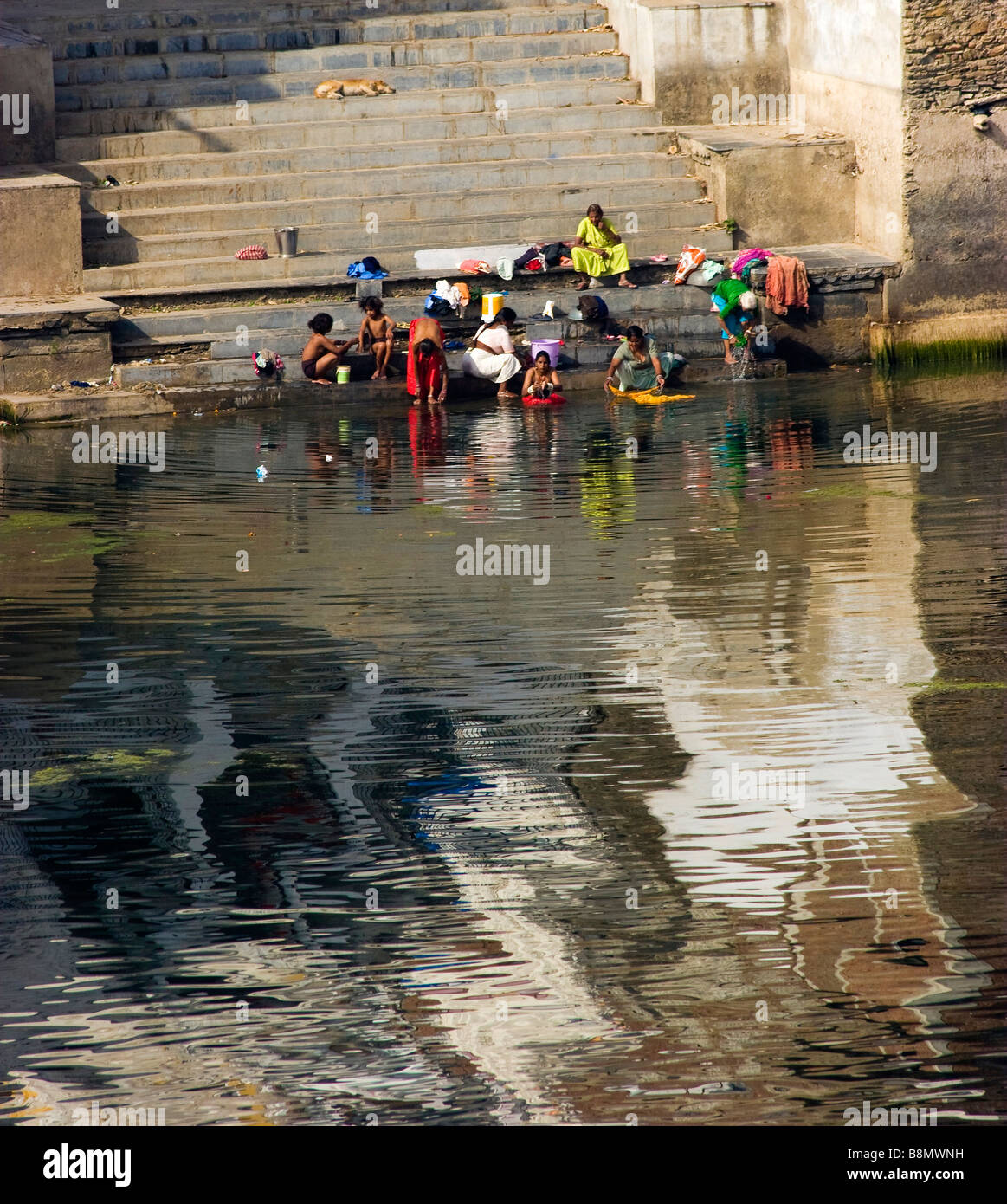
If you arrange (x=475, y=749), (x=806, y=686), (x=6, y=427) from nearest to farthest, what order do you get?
1. (x=475, y=749)
2. (x=806, y=686)
3. (x=6, y=427)

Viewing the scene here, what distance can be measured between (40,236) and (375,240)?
3082mm

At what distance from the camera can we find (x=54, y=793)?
24.4ft

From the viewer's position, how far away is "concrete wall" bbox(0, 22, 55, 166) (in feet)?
53.1

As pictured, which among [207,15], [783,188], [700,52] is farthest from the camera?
[207,15]

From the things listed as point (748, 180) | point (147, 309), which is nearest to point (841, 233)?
point (748, 180)

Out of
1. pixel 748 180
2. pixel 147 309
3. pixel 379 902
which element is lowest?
pixel 379 902

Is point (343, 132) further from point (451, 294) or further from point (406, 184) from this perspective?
point (451, 294)

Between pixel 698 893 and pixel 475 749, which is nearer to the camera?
pixel 698 893

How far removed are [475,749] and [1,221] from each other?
9.21 m

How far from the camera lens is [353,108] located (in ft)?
57.2

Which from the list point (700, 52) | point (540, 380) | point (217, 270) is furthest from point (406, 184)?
point (700, 52)

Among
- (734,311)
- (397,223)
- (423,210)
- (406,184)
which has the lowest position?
(734,311)

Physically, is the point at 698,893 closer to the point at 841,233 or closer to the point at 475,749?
the point at 475,749

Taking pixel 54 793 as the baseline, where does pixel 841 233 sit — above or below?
above
